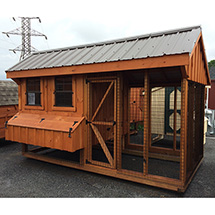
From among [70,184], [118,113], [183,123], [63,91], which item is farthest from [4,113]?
[183,123]

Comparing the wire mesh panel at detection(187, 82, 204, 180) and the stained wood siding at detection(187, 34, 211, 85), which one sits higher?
the stained wood siding at detection(187, 34, 211, 85)

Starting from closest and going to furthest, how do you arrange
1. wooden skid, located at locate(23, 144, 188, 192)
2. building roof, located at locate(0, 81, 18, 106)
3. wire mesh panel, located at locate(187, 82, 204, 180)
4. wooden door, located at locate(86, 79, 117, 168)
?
wooden skid, located at locate(23, 144, 188, 192)
wire mesh panel, located at locate(187, 82, 204, 180)
wooden door, located at locate(86, 79, 117, 168)
building roof, located at locate(0, 81, 18, 106)

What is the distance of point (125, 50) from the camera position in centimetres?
433

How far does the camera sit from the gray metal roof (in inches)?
147

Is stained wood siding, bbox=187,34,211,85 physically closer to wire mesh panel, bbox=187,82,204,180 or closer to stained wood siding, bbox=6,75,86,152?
wire mesh panel, bbox=187,82,204,180

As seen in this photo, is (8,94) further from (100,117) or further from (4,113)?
(100,117)

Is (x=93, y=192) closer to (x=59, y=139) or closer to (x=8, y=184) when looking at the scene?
(x=59, y=139)

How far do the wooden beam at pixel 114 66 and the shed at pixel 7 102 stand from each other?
261 centimetres

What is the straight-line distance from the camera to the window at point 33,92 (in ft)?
18.0

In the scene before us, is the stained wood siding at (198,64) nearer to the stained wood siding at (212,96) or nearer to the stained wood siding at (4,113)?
the stained wood siding at (4,113)

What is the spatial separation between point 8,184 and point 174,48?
4434 mm

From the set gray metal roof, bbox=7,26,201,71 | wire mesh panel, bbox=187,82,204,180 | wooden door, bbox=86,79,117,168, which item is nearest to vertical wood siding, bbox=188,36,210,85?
wire mesh panel, bbox=187,82,204,180

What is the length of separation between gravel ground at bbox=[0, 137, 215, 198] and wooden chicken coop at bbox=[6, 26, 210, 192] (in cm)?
18

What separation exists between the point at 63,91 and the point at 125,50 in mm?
1864
